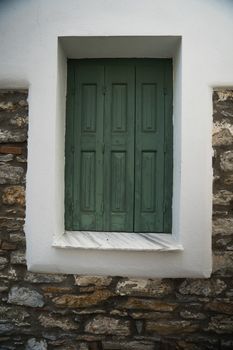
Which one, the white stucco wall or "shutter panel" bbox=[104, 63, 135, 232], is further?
"shutter panel" bbox=[104, 63, 135, 232]

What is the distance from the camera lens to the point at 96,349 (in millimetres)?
2598

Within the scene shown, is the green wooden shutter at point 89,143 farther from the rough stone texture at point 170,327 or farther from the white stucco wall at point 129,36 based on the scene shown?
the rough stone texture at point 170,327

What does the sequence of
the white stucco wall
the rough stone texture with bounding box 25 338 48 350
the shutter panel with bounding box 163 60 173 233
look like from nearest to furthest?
the white stucco wall < the rough stone texture with bounding box 25 338 48 350 < the shutter panel with bounding box 163 60 173 233

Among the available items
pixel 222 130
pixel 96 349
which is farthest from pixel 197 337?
pixel 222 130

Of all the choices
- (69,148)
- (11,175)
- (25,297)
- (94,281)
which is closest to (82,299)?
(94,281)

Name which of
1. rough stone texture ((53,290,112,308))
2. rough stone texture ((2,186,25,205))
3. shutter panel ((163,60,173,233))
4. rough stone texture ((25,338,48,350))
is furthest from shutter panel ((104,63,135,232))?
rough stone texture ((25,338,48,350))

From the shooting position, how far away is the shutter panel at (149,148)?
2826 mm

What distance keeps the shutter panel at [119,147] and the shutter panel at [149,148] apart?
0.17 feet

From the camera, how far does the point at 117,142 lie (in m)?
2.84

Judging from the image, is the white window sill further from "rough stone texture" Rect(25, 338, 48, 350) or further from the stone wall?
"rough stone texture" Rect(25, 338, 48, 350)

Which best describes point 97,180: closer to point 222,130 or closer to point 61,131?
point 61,131

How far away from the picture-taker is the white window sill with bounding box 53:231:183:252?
250cm

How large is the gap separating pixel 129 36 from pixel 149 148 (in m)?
0.88

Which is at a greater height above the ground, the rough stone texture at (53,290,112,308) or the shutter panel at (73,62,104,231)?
the shutter panel at (73,62,104,231)
